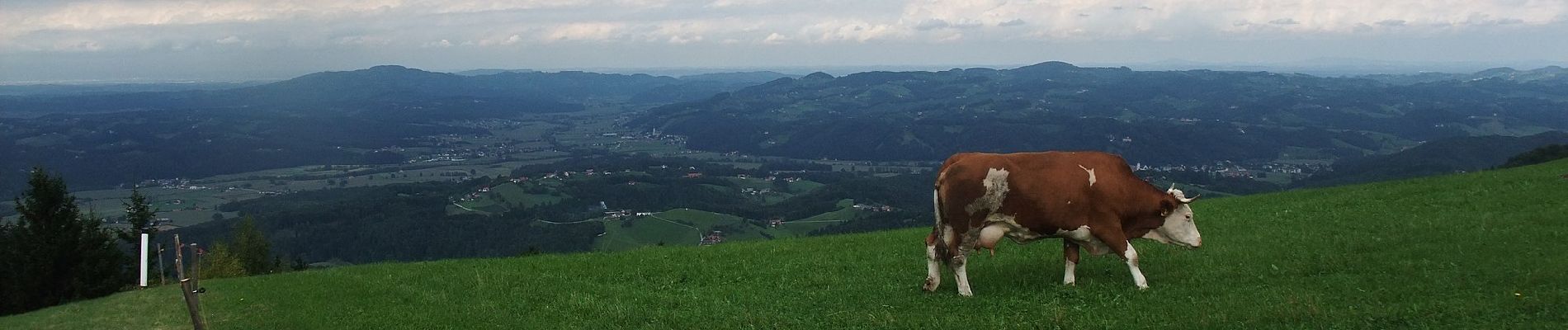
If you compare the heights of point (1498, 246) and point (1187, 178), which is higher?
point (1498, 246)

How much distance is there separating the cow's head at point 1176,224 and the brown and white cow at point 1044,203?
1.4 inches

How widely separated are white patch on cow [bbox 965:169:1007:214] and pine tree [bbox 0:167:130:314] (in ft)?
82.1

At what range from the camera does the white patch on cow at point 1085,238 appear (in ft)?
41.4

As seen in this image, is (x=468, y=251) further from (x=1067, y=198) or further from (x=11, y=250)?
(x=1067, y=198)

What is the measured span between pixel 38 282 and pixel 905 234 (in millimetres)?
23623

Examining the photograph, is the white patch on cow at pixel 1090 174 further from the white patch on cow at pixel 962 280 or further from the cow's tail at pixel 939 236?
the white patch on cow at pixel 962 280

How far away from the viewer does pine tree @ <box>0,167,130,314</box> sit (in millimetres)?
24359

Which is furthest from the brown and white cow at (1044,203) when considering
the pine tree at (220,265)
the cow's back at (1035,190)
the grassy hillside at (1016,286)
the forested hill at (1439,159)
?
the forested hill at (1439,159)

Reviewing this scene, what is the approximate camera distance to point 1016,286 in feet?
44.7

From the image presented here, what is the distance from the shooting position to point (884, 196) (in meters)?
153

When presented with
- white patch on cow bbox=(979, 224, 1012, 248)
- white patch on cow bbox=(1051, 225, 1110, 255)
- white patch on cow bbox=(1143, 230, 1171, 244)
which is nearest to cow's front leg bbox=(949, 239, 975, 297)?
white patch on cow bbox=(979, 224, 1012, 248)

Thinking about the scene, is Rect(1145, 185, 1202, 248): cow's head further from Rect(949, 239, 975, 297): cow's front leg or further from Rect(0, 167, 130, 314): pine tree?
Rect(0, 167, 130, 314): pine tree

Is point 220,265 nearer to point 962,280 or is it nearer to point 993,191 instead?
point 962,280

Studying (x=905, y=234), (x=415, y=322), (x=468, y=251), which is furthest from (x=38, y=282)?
(x=468, y=251)
